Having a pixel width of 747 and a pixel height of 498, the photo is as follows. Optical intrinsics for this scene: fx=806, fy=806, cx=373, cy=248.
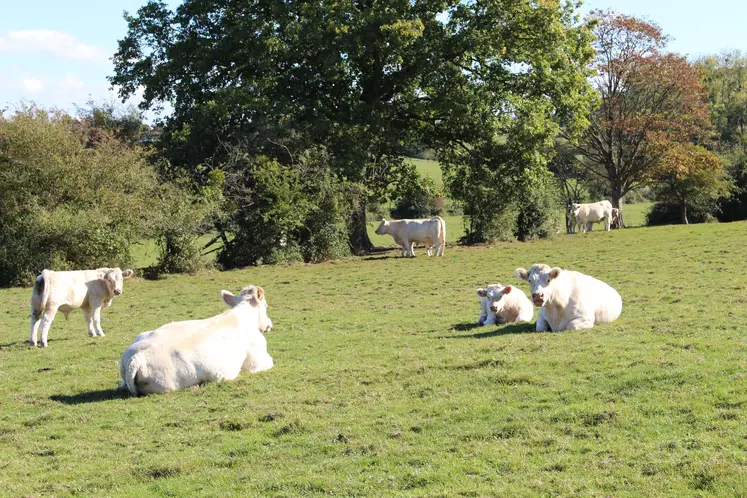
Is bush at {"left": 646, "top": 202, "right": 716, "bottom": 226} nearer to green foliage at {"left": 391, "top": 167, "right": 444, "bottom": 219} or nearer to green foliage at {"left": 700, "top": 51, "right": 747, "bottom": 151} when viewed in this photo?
green foliage at {"left": 391, "top": 167, "right": 444, "bottom": 219}

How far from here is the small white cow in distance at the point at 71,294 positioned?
50.8ft

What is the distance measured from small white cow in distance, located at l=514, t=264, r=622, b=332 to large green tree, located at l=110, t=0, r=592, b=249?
727 inches

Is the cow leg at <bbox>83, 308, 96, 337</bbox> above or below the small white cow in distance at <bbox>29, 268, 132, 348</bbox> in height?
below

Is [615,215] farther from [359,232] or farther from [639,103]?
[359,232]

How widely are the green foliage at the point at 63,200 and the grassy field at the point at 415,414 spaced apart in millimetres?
10679

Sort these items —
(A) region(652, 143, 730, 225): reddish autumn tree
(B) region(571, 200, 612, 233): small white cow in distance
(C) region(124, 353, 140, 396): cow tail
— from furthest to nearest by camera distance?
(A) region(652, 143, 730, 225): reddish autumn tree < (B) region(571, 200, 612, 233): small white cow in distance < (C) region(124, 353, 140, 396): cow tail

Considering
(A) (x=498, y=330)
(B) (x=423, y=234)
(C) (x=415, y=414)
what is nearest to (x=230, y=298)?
(C) (x=415, y=414)

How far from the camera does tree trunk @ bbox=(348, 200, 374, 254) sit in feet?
115

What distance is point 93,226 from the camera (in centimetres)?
2742

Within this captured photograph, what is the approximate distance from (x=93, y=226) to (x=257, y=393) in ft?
61.6

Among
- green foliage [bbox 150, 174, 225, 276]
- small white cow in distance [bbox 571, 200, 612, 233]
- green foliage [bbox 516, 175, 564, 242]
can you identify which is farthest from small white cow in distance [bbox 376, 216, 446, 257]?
small white cow in distance [bbox 571, 200, 612, 233]

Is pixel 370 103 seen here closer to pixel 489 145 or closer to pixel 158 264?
pixel 489 145

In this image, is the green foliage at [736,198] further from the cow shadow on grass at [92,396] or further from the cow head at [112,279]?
the cow shadow on grass at [92,396]

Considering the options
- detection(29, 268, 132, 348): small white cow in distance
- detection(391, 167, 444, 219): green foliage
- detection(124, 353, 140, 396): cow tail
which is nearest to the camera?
detection(124, 353, 140, 396): cow tail
